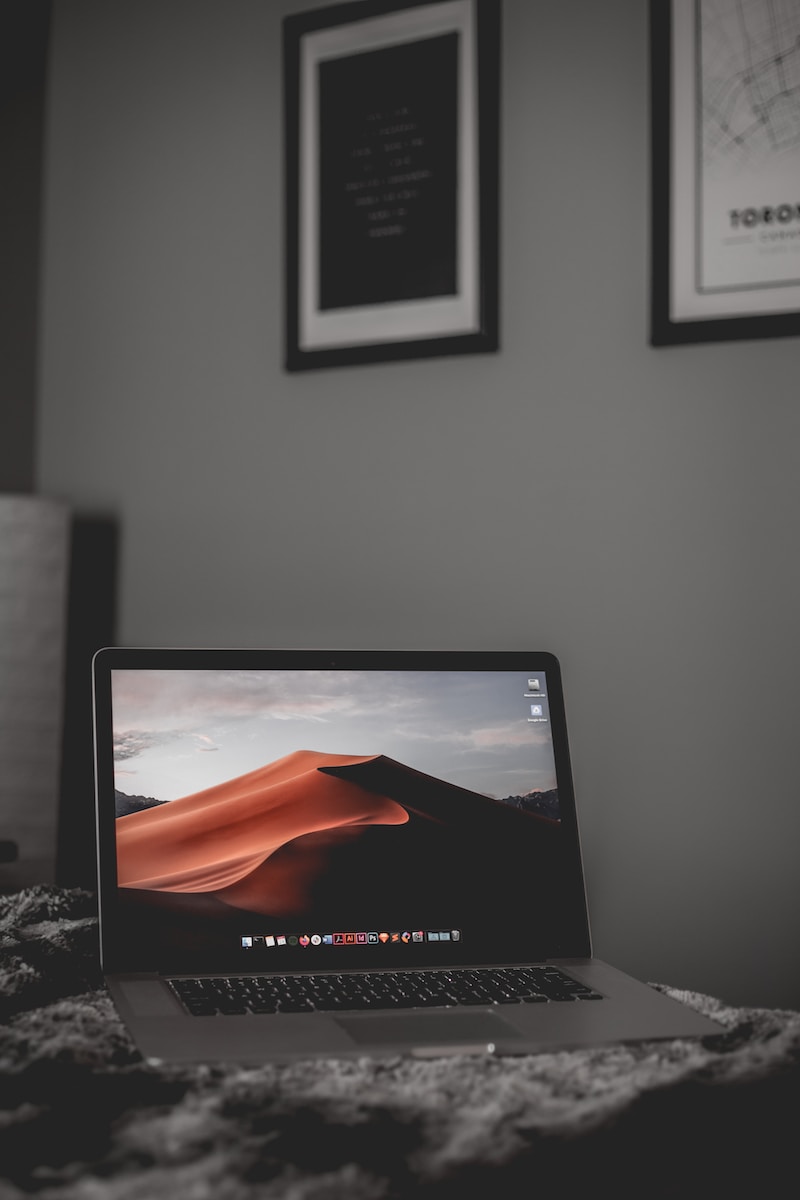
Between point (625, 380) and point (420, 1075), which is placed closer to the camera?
point (420, 1075)

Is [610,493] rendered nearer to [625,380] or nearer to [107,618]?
[625,380]

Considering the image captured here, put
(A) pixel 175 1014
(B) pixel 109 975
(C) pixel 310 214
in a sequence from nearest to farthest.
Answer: (A) pixel 175 1014, (B) pixel 109 975, (C) pixel 310 214

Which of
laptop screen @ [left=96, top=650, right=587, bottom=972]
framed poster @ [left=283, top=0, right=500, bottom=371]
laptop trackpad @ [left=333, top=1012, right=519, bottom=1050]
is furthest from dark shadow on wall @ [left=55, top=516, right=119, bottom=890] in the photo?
laptop trackpad @ [left=333, top=1012, right=519, bottom=1050]

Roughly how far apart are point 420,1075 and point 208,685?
47 centimetres

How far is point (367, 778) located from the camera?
1056mm

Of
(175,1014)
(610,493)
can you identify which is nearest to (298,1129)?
(175,1014)

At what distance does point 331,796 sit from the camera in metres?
1.04

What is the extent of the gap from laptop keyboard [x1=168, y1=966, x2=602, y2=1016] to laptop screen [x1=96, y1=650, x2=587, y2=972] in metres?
0.04

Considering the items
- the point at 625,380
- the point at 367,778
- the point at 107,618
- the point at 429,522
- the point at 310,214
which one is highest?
the point at 310,214

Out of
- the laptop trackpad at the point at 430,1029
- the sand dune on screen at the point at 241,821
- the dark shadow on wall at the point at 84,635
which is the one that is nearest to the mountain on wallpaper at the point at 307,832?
the sand dune on screen at the point at 241,821

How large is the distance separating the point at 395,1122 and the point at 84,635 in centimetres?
103

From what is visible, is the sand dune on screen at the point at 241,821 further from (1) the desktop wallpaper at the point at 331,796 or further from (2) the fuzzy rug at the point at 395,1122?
(2) the fuzzy rug at the point at 395,1122

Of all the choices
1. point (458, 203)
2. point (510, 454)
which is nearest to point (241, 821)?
point (510, 454)

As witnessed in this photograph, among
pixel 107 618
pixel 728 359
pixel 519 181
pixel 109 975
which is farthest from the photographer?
pixel 107 618
